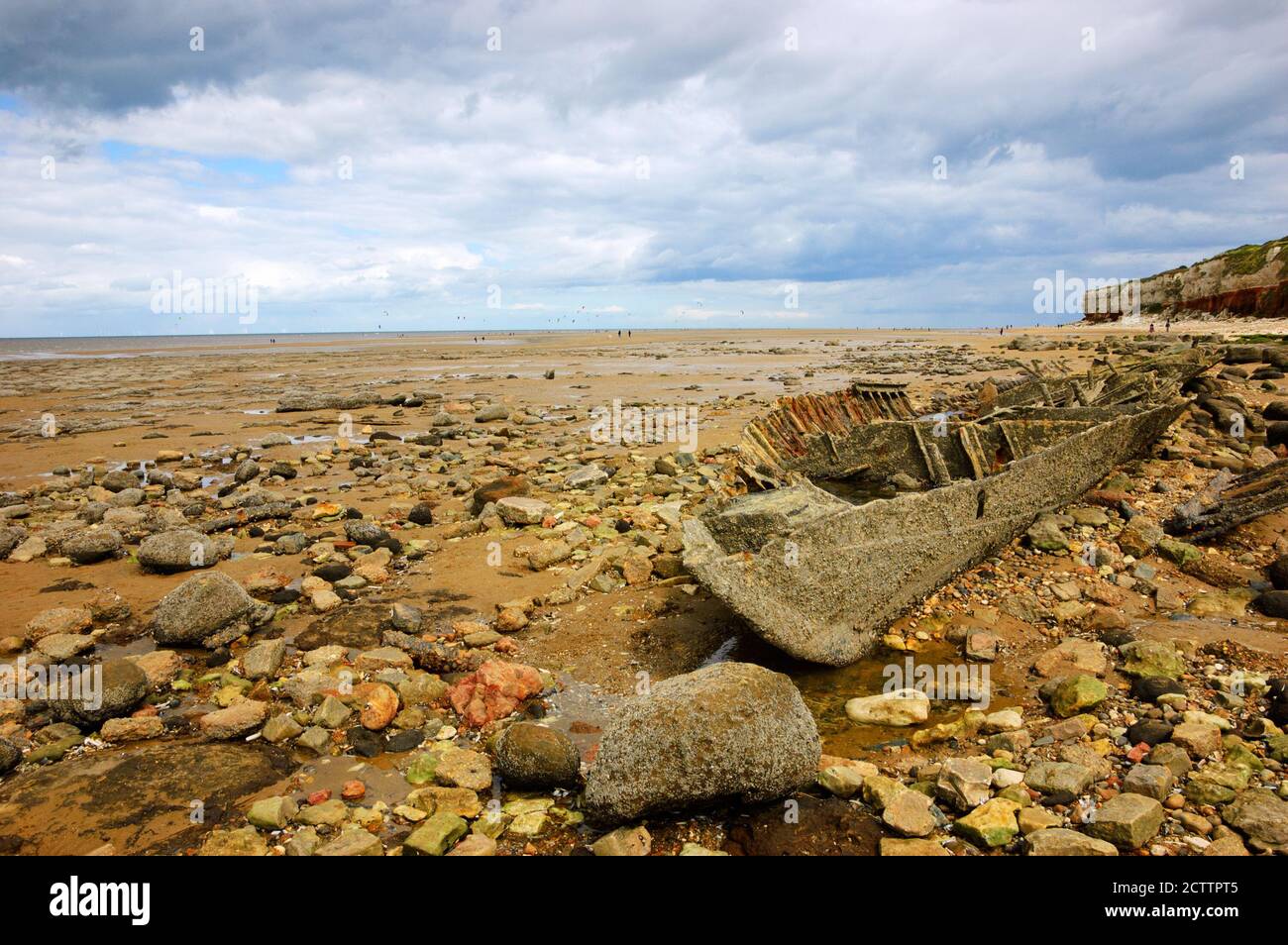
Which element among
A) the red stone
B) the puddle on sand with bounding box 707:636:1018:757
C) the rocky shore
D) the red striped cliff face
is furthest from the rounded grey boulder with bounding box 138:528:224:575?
the red striped cliff face

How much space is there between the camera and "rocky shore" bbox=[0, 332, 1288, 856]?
381 cm

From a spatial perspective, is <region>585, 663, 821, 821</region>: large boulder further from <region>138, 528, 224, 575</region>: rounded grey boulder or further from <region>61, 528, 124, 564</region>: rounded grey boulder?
<region>61, 528, 124, 564</region>: rounded grey boulder

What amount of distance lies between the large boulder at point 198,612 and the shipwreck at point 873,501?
4.52m

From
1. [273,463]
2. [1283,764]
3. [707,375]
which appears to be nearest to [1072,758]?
[1283,764]

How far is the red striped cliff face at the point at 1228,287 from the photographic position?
39.8 metres

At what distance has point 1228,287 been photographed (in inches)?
1815

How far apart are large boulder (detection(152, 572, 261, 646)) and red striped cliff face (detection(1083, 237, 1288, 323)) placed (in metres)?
51.8

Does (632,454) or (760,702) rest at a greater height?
(632,454)

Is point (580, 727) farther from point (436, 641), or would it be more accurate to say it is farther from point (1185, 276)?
point (1185, 276)

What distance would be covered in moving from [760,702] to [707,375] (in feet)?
94.2

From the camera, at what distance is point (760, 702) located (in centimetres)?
400

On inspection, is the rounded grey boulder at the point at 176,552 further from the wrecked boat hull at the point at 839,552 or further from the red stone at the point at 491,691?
the wrecked boat hull at the point at 839,552

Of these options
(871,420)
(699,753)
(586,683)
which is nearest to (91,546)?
(586,683)

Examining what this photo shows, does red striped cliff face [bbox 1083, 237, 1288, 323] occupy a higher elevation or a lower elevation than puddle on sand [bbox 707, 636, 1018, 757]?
higher
